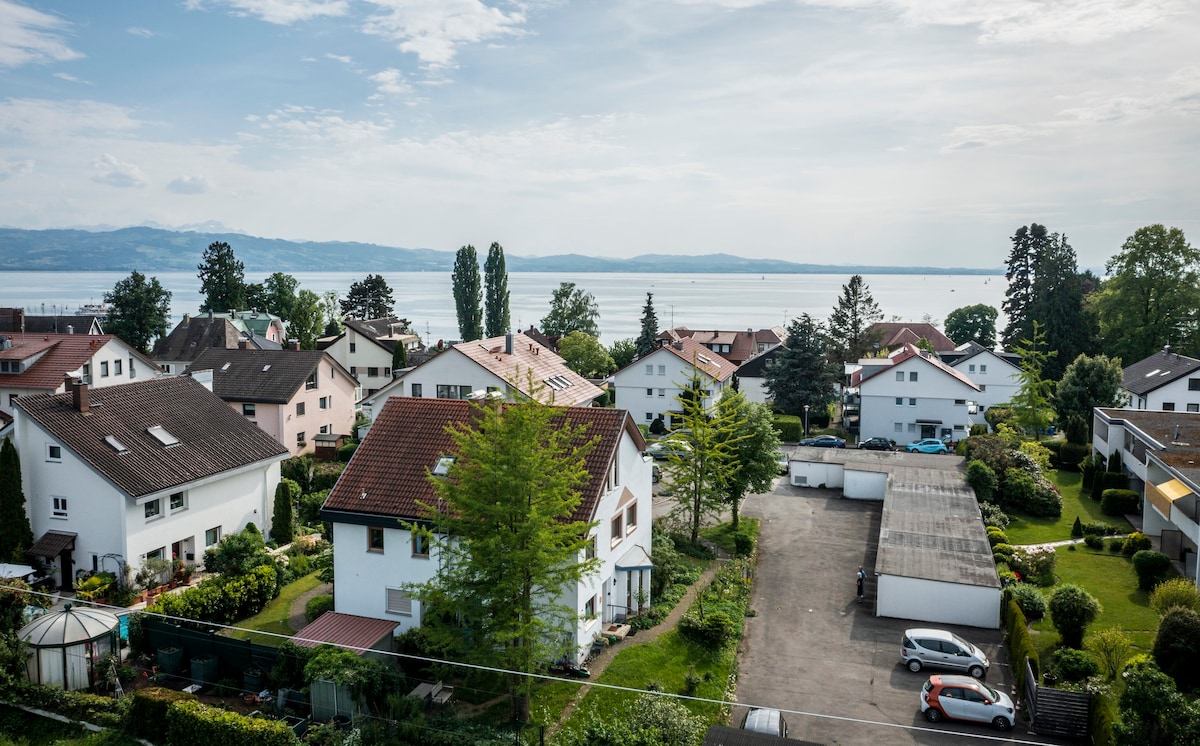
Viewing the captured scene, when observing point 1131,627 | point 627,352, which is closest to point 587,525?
point 1131,627

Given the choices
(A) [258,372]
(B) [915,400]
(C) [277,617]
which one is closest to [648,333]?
(B) [915,400]

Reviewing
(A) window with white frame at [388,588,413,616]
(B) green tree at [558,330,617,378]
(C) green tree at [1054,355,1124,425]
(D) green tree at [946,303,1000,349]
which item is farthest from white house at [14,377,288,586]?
(D) green tree at [946,303,1000,349]

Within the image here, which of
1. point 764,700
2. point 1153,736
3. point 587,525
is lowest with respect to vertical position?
point 764,700

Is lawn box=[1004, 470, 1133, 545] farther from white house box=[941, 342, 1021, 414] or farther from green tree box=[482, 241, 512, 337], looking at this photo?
green tree box=[482, 241, 512, 337]

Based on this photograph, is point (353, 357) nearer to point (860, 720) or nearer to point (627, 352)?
point (627, 352)

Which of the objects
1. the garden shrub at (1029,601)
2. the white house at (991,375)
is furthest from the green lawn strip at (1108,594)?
the white house at (991,375)

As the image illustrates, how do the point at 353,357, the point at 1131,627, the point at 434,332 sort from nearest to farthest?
the point at 1131,627, the point at 353,357, the point at 434,332
